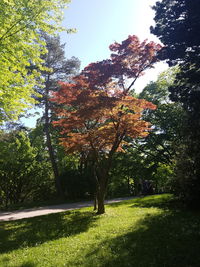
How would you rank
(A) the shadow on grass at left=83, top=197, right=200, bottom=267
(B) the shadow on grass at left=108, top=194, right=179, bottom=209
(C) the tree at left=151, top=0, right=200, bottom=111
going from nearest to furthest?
(A) the shadow on grass at left=83, top=197, right=200, bottom=267, (C) the tree at left=151, top=0, right=200, bottom=111, (B) the shadow on grass at left=108, top=194, right=179, bottom=209

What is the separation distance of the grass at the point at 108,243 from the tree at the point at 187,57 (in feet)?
6.84

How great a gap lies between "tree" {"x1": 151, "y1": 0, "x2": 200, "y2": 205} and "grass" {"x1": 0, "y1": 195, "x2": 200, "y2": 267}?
209cm

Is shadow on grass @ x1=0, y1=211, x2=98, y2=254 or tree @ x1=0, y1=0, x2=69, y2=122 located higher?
tree @ x1=0, y1=0, x2=69, y2=122

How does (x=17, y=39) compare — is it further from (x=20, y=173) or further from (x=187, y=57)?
(x=20, y=173)

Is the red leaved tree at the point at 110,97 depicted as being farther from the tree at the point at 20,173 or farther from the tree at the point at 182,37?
the tree at the point at 20,173

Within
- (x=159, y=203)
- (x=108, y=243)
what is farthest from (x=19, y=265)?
(x=159, y=203)

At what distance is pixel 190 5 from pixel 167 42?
1.47 meters

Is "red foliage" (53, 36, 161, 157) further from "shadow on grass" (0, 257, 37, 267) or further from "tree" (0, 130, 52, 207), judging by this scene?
"tree" (0, 130, 52, 207)

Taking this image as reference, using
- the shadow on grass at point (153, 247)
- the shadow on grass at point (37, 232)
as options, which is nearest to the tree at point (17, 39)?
the shadow on grass at point (37, 232)

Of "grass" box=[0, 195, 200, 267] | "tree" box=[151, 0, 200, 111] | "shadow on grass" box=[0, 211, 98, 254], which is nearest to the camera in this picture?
"grass" box=[0, 195, 200, 267]

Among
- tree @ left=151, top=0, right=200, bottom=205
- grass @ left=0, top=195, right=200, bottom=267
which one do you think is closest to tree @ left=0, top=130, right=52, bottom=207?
grass @ left=0, top=195, right=200, bottom=267

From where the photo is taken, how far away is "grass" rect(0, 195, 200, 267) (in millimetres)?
4691

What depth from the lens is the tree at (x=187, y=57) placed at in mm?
8122

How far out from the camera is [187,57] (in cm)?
870
